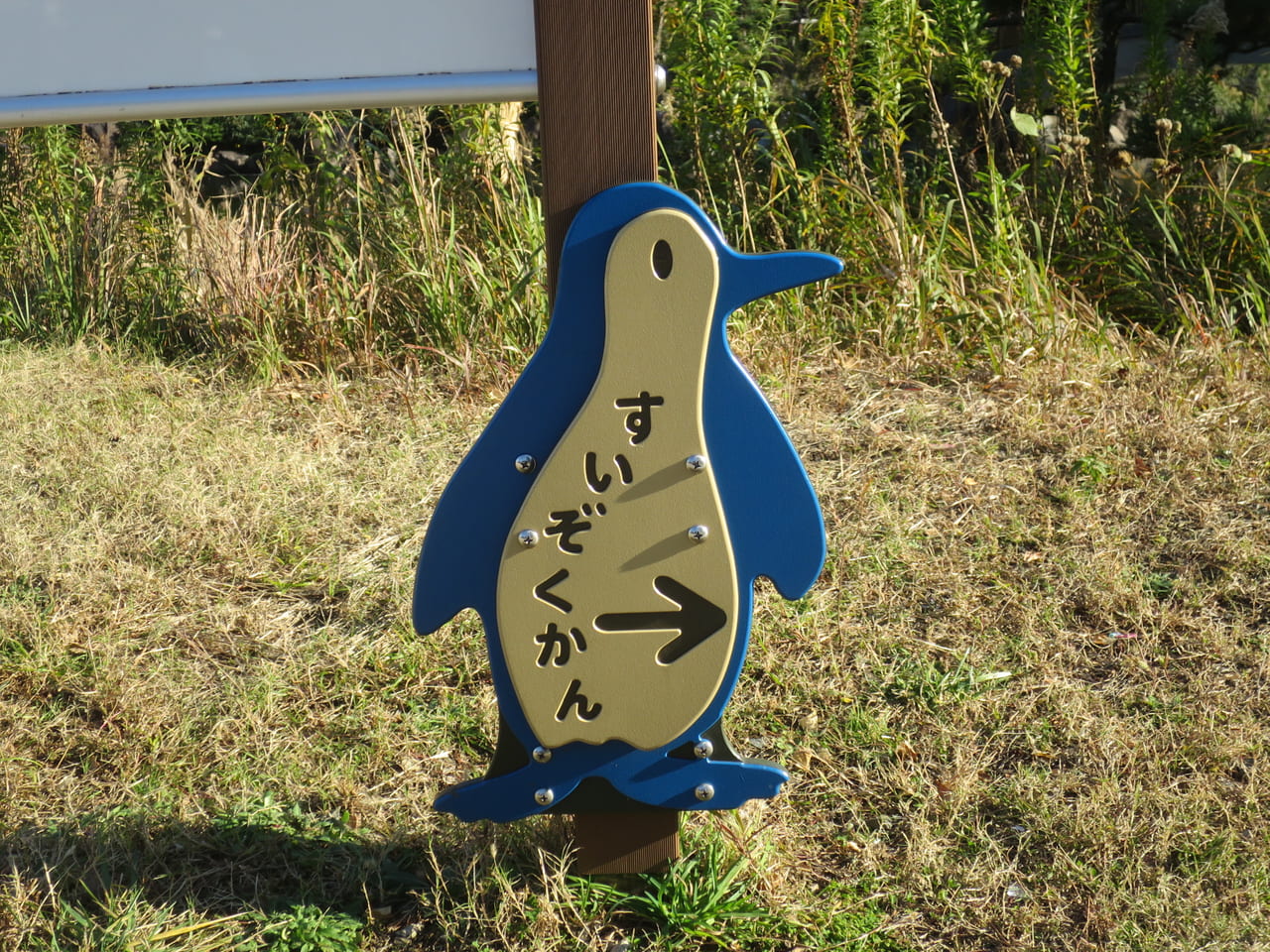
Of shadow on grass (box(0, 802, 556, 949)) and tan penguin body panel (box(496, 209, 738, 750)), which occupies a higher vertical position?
tan penguin body panel (box(496, 209, 738, 750))

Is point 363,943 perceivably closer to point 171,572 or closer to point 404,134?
point 171,572

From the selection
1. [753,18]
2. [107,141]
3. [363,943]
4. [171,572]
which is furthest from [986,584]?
[107,141]

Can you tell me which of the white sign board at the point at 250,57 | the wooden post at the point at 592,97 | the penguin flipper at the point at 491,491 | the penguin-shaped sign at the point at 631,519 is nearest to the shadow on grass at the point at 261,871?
the penguin-shaped sign at the point at 631,519

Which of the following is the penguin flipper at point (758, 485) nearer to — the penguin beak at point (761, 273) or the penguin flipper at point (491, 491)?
the penguin beak at point (761, 273)

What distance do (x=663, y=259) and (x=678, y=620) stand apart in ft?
1.84

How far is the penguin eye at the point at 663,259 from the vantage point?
1686 millimetres

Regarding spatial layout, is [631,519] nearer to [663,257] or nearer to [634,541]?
[634,541]

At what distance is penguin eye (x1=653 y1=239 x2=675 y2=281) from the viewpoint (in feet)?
5.53

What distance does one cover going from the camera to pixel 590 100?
1701mm

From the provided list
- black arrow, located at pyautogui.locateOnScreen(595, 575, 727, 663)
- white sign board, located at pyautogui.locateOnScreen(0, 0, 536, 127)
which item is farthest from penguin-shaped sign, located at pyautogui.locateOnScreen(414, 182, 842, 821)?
white sign board, located at pyautogui.locateOnScreen(0, 0, 536, 127)

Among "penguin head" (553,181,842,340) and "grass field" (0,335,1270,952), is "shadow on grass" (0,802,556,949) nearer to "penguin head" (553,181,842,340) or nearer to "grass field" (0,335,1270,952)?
"grass field" (0,335,1270,952)

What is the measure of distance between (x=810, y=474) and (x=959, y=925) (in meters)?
Result: 1.74

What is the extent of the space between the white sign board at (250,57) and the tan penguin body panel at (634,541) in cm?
37

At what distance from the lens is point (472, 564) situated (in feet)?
6.04
